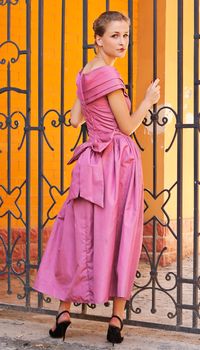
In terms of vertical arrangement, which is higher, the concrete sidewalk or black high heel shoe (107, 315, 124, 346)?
black high heel shoe (107, 315, 124, 346)

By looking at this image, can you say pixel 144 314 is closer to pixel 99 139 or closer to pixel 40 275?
pixel 40 275

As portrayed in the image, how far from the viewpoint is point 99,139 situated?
3.93m

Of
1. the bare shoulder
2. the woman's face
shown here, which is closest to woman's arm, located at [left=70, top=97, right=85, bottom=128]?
the bare shoulder

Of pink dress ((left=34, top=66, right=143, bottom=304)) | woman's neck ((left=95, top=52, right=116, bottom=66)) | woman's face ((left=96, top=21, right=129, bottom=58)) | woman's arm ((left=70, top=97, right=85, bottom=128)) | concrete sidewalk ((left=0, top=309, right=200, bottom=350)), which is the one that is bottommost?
concrete sidewalk ((left=0, top=309, right=200, bottom=350))

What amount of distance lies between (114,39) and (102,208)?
3.08ft

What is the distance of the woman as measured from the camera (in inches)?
150

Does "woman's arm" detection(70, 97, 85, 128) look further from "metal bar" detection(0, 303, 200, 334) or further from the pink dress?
"metal bar" detection(0, 303, 200, 334)

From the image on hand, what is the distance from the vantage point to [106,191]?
3838 mm

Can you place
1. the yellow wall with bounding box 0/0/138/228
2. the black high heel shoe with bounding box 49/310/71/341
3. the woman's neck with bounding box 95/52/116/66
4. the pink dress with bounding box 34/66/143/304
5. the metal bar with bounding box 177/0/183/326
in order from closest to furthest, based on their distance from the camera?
the pink dress with bounding box 34/66/143/304
the woman's neck with bounding box 95/52/116/66
the black high heel shoe with bounding box 49/310/71/341
the metal bar with bounding box 177/0/183/326
the yellow wall with bounding box 0/0/138/228

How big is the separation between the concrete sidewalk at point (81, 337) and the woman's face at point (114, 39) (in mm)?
1655

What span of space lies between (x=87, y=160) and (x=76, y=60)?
3012 mm

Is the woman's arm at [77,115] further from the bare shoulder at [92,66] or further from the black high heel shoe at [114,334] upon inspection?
the black high heel shoe at [114,334]

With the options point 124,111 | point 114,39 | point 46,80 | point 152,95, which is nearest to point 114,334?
point 124,111

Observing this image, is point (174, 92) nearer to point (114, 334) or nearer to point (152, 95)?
point (152, 95)
